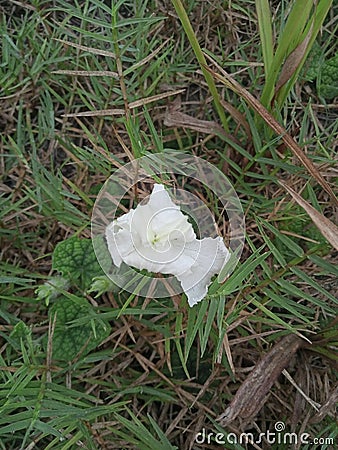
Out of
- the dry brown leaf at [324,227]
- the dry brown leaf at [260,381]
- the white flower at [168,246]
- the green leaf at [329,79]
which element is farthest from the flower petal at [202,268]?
the green leaf at [329,79]

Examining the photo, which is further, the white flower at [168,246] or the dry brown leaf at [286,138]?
the dry brown leaf at [286,138]

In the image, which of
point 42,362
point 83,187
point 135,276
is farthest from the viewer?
point 83,187

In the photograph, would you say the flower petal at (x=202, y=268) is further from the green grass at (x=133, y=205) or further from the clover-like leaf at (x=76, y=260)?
the clover-like leaf at (x=76, y=260)

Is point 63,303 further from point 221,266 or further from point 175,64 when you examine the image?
point 175,64

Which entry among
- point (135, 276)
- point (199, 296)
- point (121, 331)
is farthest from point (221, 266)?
point (121, 331)

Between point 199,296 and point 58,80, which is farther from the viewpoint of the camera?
point 58,80

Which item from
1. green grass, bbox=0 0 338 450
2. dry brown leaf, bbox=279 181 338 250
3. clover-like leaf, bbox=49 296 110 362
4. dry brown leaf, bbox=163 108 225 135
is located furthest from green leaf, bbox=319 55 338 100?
clover-like leaf, bbox=49 296 110 362

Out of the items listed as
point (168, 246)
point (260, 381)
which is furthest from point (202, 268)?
point (260, 381)

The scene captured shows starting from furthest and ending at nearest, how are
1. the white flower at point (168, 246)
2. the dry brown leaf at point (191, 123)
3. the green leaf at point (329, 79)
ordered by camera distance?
the green leaf at point (329, 79) < the dry brown leaf at point (191, 123) < the white flower at point (168, 246)
